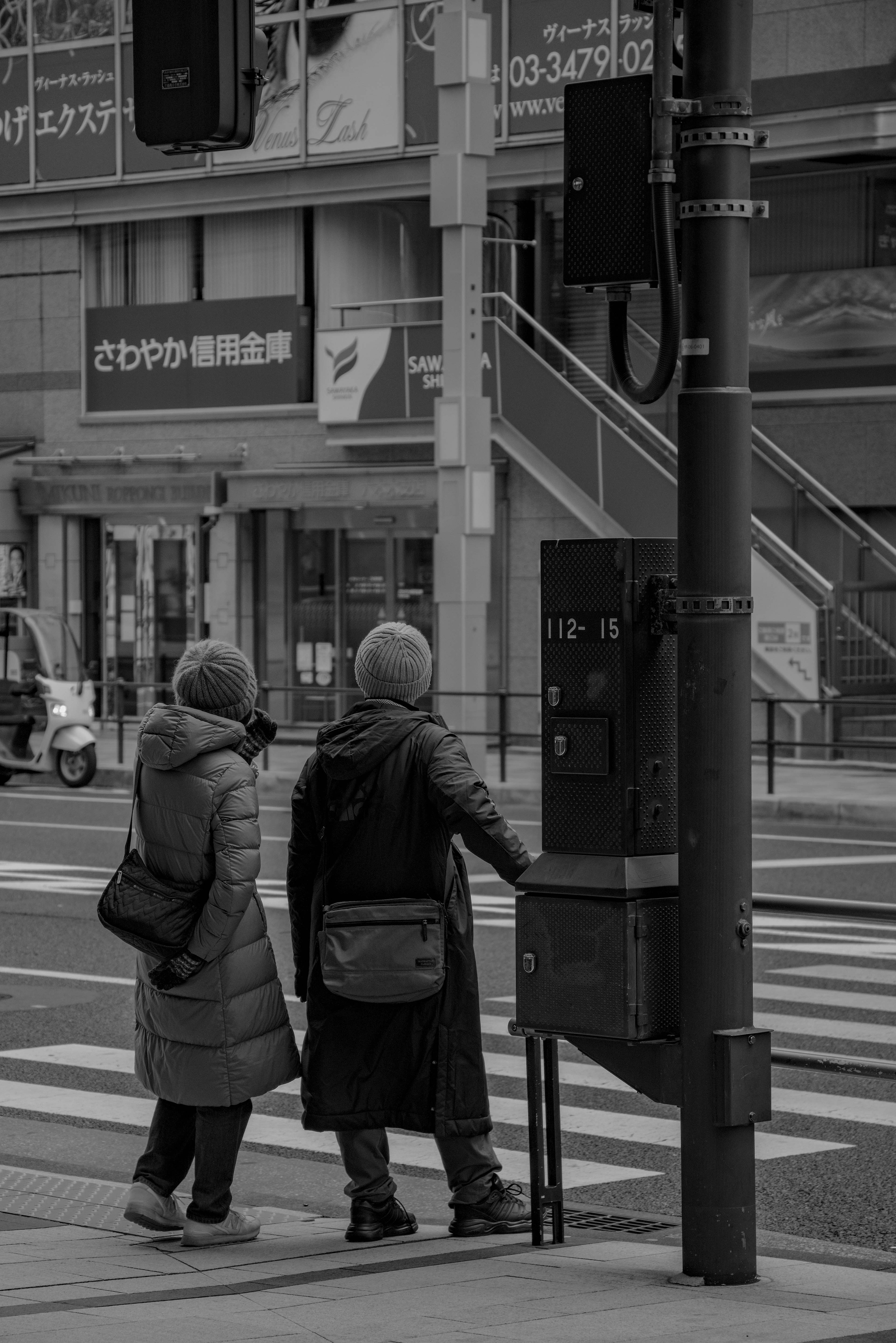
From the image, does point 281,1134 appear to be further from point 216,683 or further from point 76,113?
point 76,113

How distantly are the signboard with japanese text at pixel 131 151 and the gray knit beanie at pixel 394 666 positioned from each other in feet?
76.0

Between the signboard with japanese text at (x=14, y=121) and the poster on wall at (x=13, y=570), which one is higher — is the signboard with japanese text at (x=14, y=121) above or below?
above

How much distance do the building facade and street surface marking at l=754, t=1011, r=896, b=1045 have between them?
1539cm

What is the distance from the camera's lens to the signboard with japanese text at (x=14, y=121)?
97.9 ft

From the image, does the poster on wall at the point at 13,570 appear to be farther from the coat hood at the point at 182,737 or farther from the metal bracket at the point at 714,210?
the metal bracket at the point at 714,210

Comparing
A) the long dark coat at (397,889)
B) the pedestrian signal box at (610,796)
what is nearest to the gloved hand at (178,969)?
the long dark coat at (397,889)

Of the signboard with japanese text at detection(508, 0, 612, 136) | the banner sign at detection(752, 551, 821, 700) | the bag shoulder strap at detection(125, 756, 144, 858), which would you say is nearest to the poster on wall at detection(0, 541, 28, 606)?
the signboard with japanese text at detection(508, 0, 612, 136)

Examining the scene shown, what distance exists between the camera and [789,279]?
25.8 meters

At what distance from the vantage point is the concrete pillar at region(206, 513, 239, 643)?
27953 millimetres

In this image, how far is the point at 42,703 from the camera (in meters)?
21.2

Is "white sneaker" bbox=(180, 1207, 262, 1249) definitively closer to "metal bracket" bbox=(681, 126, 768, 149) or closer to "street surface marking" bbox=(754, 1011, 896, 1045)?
"metal bracket" bbox=(681, 126, 768, 149)

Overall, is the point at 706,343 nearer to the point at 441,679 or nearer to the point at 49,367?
the point at 441,679

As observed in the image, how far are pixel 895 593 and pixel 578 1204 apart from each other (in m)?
18.1

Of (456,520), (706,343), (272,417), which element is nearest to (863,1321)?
(706,343)
